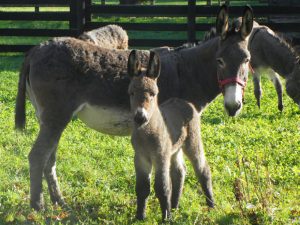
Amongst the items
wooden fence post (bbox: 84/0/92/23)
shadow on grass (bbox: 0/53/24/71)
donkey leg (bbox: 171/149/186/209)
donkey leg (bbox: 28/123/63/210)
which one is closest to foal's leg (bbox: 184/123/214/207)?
donkey leg (bbox: 171/149/186/209)

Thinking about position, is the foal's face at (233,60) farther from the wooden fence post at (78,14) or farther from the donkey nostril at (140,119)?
the wooden fence post at (78,14)

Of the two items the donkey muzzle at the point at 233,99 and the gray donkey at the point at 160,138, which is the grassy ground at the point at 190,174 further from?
the donkey muzzle at the point at 233,99

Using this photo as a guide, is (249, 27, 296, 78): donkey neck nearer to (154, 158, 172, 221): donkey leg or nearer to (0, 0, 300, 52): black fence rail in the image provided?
(0, 0, 300, 52): black fence rail

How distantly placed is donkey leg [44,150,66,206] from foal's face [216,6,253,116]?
1848 mm

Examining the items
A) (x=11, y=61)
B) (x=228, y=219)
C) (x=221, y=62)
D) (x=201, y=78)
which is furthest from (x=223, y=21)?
(x=11, y=61)

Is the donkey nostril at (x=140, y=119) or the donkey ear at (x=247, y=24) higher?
the donkey ear at (x=247, y=24)

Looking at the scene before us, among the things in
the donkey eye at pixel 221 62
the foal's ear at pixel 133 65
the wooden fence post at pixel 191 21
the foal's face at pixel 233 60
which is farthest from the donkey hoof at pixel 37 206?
the wooden fence post at pixel 191 21

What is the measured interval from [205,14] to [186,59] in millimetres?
9429

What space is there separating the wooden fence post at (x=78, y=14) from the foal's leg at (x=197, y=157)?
407 inches

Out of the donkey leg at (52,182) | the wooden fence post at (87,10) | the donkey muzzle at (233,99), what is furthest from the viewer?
the wooden fence post at (87,10)

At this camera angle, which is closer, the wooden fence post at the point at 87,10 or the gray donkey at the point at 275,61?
the gray donkey at the point at 275,61

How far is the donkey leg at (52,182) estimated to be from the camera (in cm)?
→ 602

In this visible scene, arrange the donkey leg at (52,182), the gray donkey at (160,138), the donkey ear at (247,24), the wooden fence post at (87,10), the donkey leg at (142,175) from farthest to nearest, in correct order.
Answer: 1. the wooden fence post at (87,10)
2. the donkey leg at (52,182)
3. the donkey ear at (247,24)
4. the donkey leg at (142,175)
5. the gray donkey at (160,138)

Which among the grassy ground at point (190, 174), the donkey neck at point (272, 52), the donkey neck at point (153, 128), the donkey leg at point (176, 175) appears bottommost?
the grassy ground at point (190, 174)
